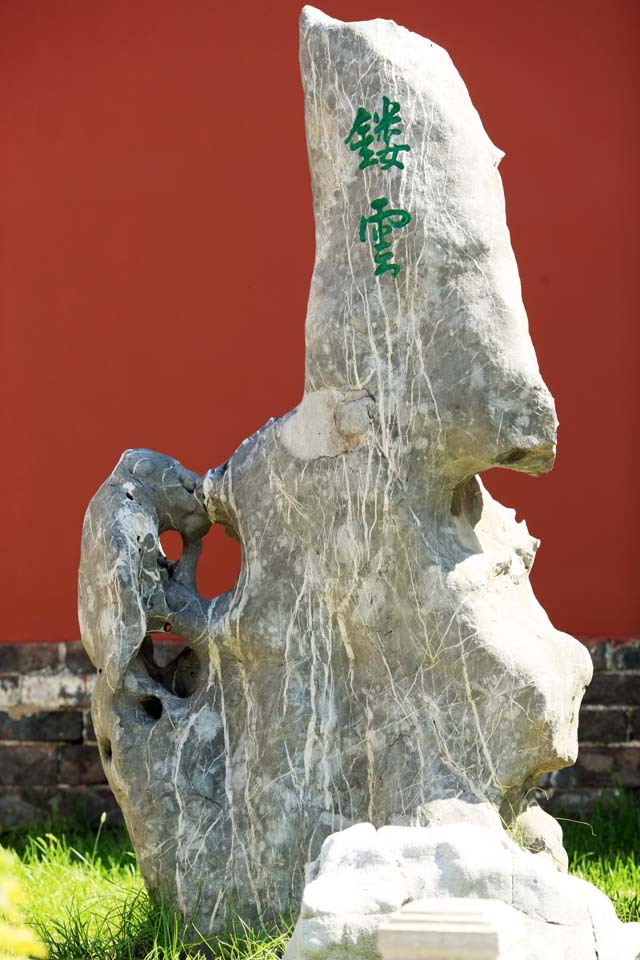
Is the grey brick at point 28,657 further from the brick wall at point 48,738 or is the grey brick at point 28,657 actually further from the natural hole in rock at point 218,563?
the natural hole in rock at point 218,563

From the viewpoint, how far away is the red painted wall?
484cm

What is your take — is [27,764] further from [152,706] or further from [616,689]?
[616,689]

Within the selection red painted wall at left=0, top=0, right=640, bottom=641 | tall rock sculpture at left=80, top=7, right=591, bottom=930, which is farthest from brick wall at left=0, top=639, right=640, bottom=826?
tall rock sculpture at left=80, top=7, right=591, bottom=930

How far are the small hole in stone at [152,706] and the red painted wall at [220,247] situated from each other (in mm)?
1493

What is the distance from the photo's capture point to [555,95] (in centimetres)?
486

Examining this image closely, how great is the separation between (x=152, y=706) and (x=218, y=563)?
151 centimetres

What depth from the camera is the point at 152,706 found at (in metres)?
3.34

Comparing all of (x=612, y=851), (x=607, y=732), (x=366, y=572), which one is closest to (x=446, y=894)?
(x=366, y=572)

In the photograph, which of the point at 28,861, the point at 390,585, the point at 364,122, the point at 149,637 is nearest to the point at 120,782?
the point at 149,637

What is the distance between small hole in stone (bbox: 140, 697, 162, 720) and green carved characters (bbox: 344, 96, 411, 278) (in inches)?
44.4

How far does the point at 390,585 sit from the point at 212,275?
2214 millimetres

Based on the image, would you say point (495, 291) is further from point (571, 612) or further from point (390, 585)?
point (571, 612)

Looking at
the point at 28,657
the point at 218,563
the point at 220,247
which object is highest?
the point at 220,247

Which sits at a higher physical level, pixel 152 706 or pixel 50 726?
pixel 152 706
